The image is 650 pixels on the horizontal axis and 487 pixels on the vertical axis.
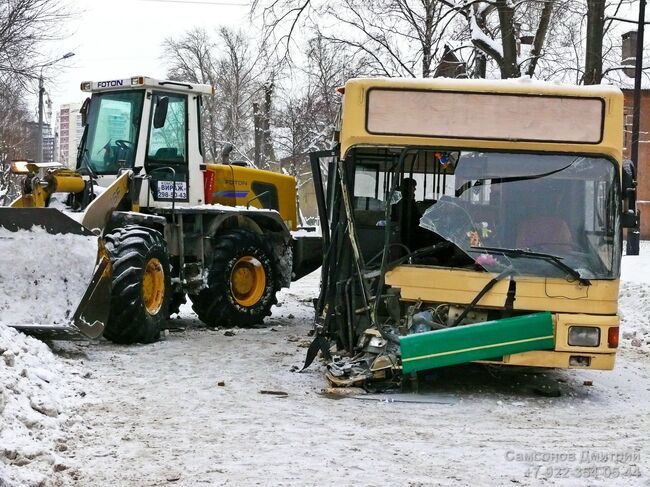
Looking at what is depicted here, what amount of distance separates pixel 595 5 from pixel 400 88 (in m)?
15.8

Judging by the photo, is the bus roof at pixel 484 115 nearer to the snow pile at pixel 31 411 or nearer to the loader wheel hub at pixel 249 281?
the snow pile at pixel 31 411

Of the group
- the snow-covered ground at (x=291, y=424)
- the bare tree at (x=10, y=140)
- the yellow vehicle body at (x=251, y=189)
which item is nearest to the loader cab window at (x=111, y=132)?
the yellow vehicle body at (x=251, y=189)

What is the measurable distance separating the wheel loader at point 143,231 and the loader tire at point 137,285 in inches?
0.6

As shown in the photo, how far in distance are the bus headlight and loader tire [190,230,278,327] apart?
19.5 ft

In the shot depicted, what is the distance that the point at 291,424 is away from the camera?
741cm

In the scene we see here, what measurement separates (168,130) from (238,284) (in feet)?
8.03

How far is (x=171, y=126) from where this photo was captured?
13.0m

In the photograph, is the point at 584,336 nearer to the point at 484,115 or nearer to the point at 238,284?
the point at 484,115

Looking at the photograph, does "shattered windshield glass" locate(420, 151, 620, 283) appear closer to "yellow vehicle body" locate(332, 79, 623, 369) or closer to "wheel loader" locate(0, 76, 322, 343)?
"yellow vehicle body" locate(332, 79, 623, 369)

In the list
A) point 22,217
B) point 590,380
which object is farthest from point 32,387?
point 590,380

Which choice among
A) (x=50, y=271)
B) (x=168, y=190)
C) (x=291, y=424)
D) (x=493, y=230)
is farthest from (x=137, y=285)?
(x=493, y=230)

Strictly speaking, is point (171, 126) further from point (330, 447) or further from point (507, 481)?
point (507, 481)

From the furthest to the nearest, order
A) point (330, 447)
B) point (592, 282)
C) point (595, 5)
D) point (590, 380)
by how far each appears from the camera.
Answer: point (595, 5) → point (590, 380) → point (592, 282) → point (330, 447)

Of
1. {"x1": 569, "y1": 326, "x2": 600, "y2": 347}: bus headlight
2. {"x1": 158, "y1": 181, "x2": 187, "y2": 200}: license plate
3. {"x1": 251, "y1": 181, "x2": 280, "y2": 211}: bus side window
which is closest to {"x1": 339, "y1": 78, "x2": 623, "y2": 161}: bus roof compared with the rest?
{"x1": 569, "y1": 326, "x2": 600, "y2": 347}: bus headlight
